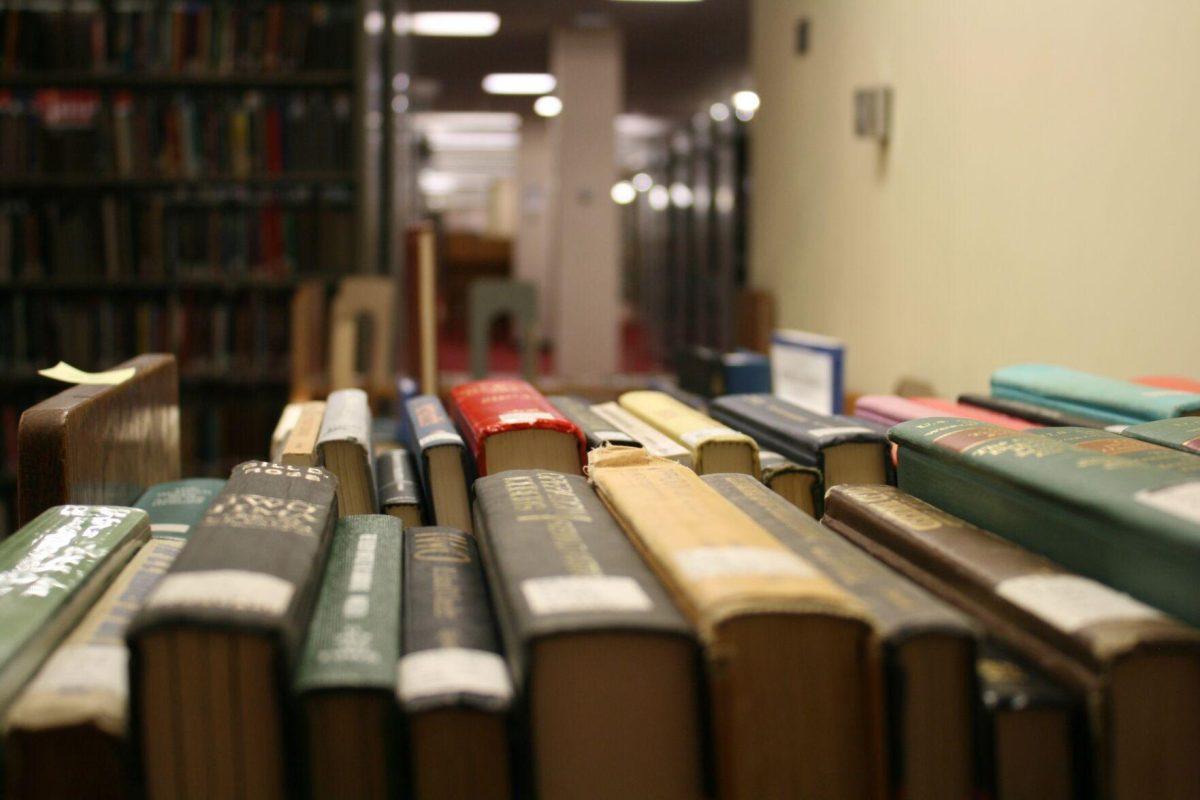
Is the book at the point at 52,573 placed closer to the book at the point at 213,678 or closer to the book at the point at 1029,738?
the book at the point at 213,678

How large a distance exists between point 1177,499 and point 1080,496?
0.21 feet

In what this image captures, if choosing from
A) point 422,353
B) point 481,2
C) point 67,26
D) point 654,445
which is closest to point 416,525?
point 654,445

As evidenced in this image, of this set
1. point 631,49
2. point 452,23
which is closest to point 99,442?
point 452,23

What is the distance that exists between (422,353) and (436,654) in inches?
77.3

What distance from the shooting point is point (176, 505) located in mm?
1222

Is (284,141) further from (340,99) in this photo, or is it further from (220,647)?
(220,647)

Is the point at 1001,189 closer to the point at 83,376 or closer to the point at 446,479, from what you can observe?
the point at 446,479

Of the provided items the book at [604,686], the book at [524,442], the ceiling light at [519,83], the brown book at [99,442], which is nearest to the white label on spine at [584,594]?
the book at [604,686]

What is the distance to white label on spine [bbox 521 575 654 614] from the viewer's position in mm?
700

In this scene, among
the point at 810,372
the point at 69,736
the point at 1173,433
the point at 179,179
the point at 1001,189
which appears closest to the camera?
the point at 69,736

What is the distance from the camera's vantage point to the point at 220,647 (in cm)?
67

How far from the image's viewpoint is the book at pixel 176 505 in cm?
111

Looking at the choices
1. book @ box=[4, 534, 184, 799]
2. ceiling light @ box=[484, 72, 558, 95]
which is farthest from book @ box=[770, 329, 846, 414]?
ceiling light @ box=[484, 72, 558, 95]

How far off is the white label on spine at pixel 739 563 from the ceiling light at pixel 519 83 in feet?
32.4
